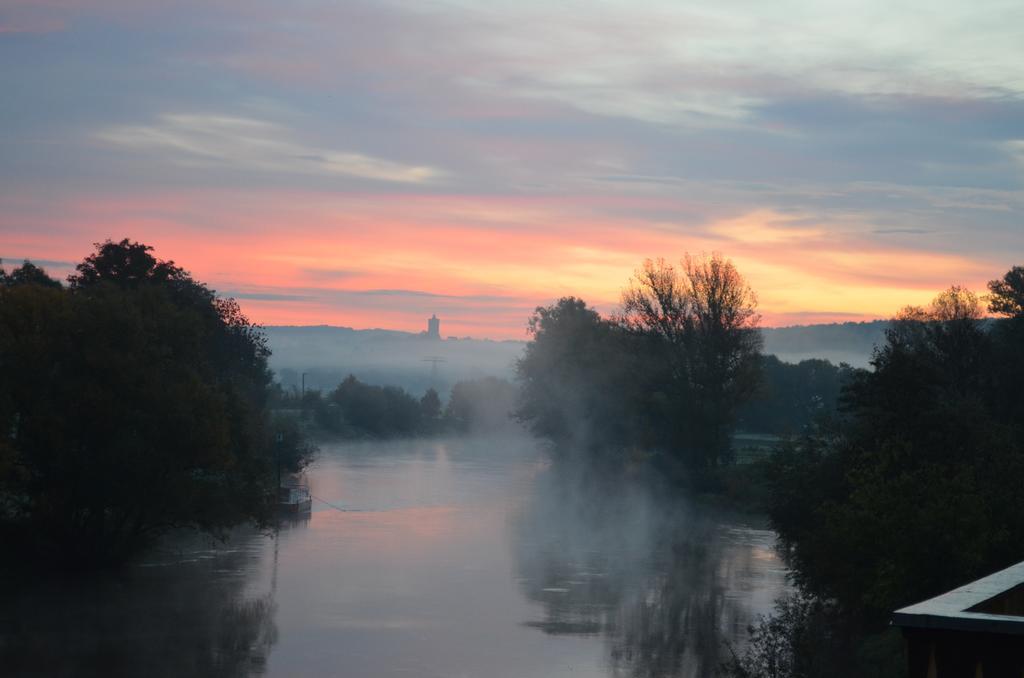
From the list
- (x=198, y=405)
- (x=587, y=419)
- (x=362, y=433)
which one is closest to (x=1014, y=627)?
(x=198, y=405)

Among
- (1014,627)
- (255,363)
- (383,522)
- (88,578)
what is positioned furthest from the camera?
(255,363)

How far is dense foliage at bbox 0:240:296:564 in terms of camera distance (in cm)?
3722

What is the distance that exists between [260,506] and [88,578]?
6107 millimetres

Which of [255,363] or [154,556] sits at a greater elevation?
[255,363]

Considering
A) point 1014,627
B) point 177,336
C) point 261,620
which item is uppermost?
point 177,336

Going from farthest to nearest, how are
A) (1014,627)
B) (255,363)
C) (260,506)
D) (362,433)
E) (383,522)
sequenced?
(362,433) → (255,363) → (383,522) → (260,506) → (1014,627)

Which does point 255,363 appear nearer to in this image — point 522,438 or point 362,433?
point 362,433

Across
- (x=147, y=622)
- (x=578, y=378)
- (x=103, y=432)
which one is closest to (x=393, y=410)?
(x=578, y=378)

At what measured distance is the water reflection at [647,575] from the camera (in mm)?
31156

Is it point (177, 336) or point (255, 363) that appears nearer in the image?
point (177, 336)

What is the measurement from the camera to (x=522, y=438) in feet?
432

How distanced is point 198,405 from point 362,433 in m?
87.7

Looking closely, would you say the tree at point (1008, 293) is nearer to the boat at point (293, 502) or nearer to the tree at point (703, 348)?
the tree at point (703, 348)

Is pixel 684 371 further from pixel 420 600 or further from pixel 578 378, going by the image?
pixel 420 600
